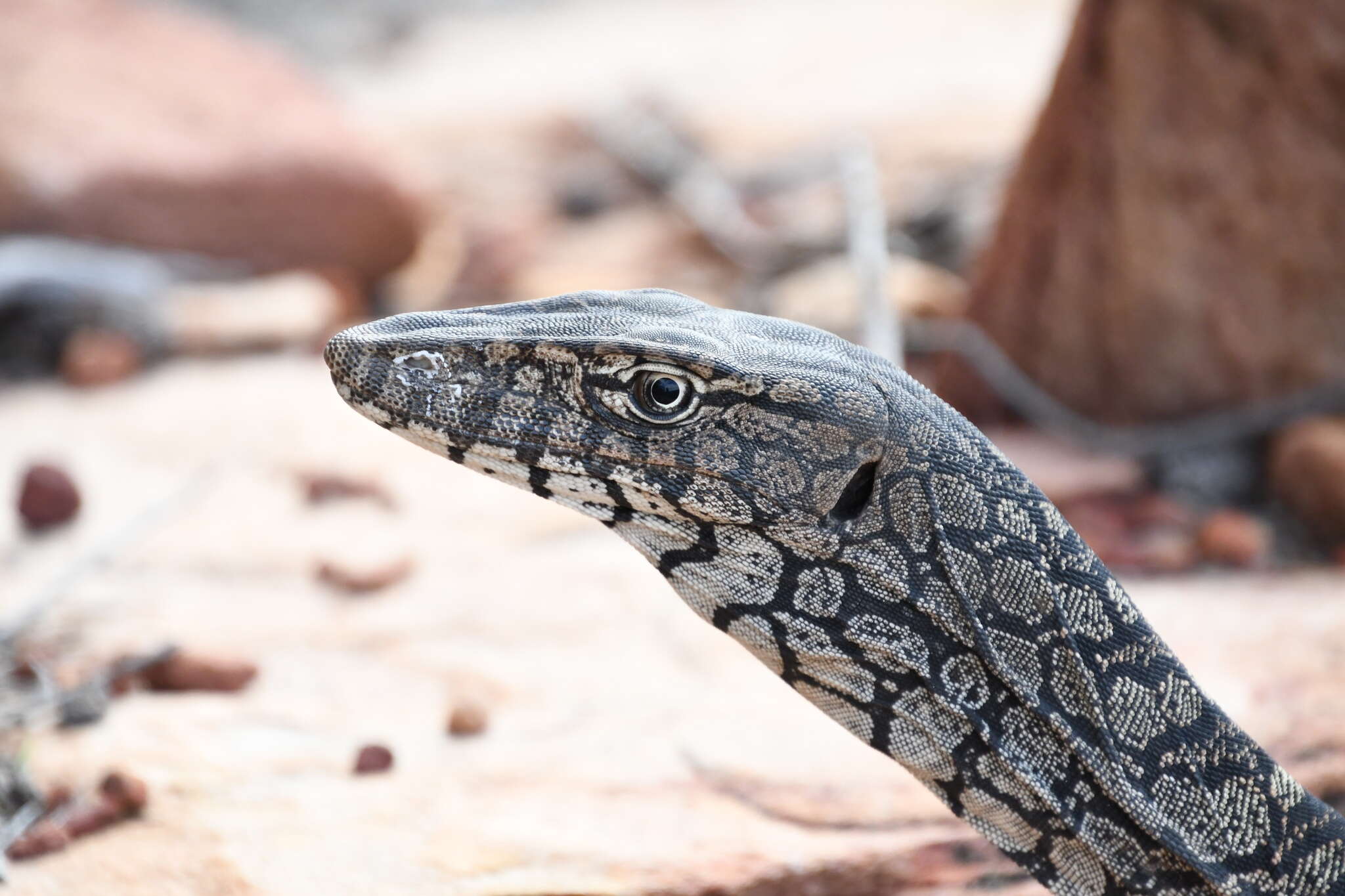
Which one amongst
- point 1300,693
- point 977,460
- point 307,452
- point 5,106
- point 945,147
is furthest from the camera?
point 945,147

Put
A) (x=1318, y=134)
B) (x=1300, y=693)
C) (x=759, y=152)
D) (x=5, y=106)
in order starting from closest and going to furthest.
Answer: (x=1300, y=693), (x=1318, y=134), (x=5, y=106), (x=759, y=152)

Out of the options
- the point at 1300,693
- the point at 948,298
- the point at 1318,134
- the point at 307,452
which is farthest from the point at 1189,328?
the point at 307,452

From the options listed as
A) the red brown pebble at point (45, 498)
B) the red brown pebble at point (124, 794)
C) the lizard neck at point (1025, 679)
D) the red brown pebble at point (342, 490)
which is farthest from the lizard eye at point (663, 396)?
the red brown pebble at point (45, 498)

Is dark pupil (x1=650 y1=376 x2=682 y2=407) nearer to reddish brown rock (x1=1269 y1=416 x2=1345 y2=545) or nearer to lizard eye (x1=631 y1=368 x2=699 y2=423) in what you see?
lizard eye (x1=631 y1=368 x2=699 y2=423)

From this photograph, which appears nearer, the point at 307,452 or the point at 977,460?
the point at 977,460

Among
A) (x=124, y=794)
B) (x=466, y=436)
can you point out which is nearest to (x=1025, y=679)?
(x=466, y=436)

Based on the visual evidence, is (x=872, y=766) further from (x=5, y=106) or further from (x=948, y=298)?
(x=5, y=106)
